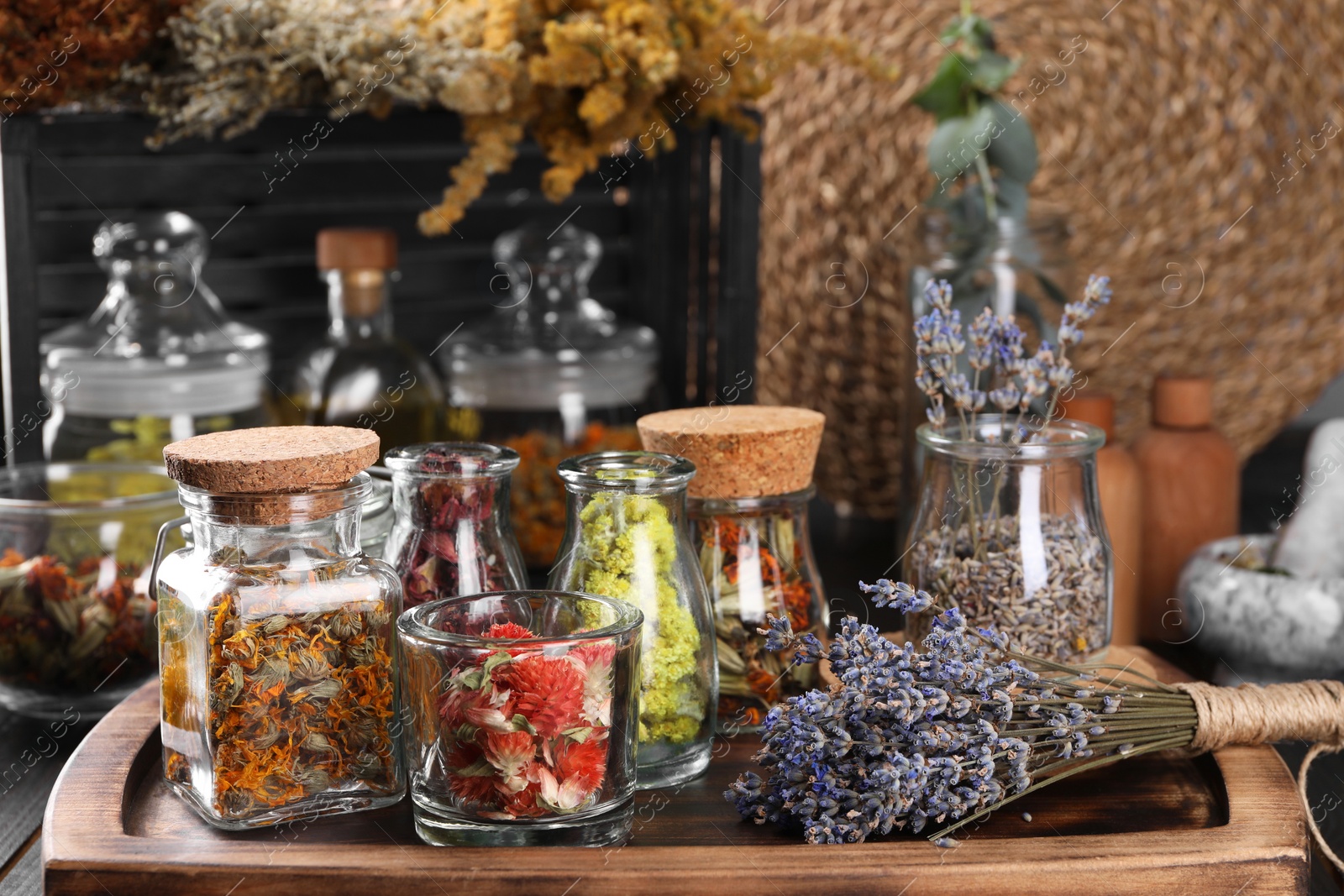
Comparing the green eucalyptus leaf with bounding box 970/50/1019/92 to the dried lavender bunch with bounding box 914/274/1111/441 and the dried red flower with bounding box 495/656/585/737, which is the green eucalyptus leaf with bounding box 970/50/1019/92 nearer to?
the dried lavender bunch with bounding box 914/274/1111/441

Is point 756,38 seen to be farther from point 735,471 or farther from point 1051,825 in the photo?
point 1051,825

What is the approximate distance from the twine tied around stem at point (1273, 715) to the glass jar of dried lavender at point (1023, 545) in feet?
0.23

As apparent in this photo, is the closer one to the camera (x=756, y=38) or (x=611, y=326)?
(x=756, y=38)

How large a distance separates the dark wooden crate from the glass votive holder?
529mm

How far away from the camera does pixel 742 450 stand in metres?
0.69

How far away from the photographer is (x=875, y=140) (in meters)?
1.30

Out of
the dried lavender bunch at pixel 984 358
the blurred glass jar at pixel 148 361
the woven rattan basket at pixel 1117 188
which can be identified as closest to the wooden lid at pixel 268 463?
the dried lavender bunch at pixel 984 358

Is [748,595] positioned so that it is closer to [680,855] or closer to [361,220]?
[680,855]

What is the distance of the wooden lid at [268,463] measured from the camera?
1.86ft

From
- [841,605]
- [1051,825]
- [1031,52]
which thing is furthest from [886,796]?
[1031,52]

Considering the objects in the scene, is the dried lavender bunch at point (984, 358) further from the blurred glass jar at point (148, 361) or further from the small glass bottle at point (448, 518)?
the blurred glass jar at point (148, 361)

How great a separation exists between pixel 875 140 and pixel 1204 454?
0.45 metres


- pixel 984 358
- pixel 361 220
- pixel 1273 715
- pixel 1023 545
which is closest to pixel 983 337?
pixel 984 358

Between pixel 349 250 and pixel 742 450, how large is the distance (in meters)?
0.53
